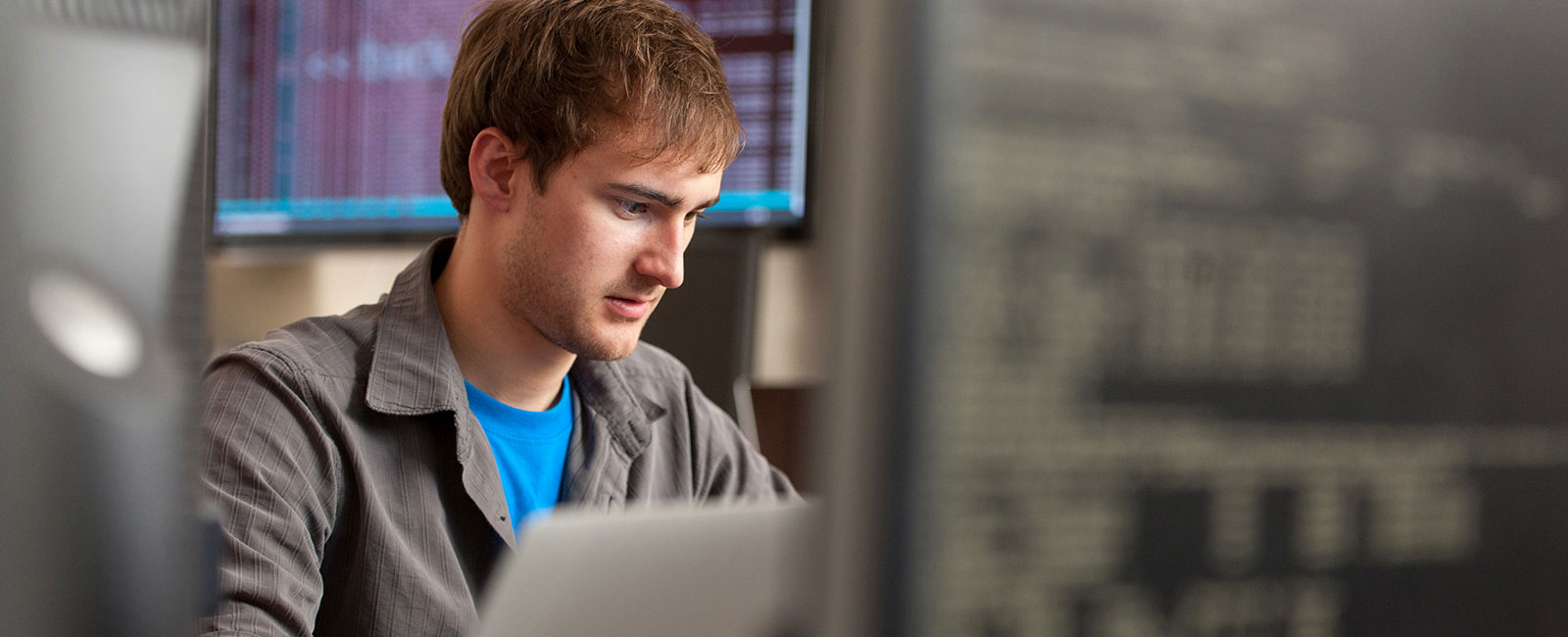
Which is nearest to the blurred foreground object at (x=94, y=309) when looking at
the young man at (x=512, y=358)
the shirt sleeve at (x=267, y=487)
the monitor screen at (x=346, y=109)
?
the shirt sleeve at (x=267, y=487)

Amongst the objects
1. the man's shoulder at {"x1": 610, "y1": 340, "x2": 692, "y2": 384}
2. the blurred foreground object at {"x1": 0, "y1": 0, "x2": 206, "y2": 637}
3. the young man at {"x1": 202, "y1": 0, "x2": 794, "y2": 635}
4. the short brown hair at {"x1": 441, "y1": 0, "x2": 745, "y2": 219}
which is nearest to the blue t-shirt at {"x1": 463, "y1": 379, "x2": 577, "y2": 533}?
the young man at {"x1": 202, "y1": 0, "x2": 794, "y2": 635}

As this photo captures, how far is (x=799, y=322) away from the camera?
66.4 inches

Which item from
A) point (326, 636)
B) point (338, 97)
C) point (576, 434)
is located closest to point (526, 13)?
point (576, 434)

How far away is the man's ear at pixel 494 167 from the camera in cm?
118

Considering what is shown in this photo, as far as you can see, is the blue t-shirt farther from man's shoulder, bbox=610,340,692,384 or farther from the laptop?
the laptop

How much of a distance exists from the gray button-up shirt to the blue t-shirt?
2cm

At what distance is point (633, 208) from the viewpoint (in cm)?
116

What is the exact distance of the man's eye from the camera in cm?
115

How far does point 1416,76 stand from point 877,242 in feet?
0.59

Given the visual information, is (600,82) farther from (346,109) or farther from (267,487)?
(346,109)

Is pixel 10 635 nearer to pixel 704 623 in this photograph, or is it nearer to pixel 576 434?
pixel 704 623

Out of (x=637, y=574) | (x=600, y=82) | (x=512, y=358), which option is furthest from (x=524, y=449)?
(x=637, y=574)

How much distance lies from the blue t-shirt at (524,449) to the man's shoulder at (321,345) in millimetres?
95

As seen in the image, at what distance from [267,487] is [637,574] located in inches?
19.1
